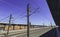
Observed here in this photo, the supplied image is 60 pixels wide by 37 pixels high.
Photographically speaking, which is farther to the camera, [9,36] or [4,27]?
[4,27]

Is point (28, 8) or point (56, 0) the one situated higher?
point (56, 0)

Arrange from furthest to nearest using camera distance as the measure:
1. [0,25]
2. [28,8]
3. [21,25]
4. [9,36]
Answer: [21,25] < [0,25] < [9,36] < [28,8]

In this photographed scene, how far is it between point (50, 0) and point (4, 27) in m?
31.2

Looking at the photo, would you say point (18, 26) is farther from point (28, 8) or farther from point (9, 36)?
point (28, 8)

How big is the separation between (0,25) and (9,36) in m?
19.2

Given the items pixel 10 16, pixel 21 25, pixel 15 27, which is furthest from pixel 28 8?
pixel 21 25

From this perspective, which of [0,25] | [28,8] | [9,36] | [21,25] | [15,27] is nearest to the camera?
[28,8]

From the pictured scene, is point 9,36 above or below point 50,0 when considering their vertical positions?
below

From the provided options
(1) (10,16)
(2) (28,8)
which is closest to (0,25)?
(1) (10,16)

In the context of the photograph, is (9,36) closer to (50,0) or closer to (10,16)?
(10,16)

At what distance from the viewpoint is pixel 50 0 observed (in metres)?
15.0

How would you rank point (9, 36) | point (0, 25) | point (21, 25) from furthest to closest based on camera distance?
point (21, 25) < point (0, 25) < point (9, 36)

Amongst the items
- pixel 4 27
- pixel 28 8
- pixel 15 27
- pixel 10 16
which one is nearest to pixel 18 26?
pixel 15 27

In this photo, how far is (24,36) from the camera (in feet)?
78.8
